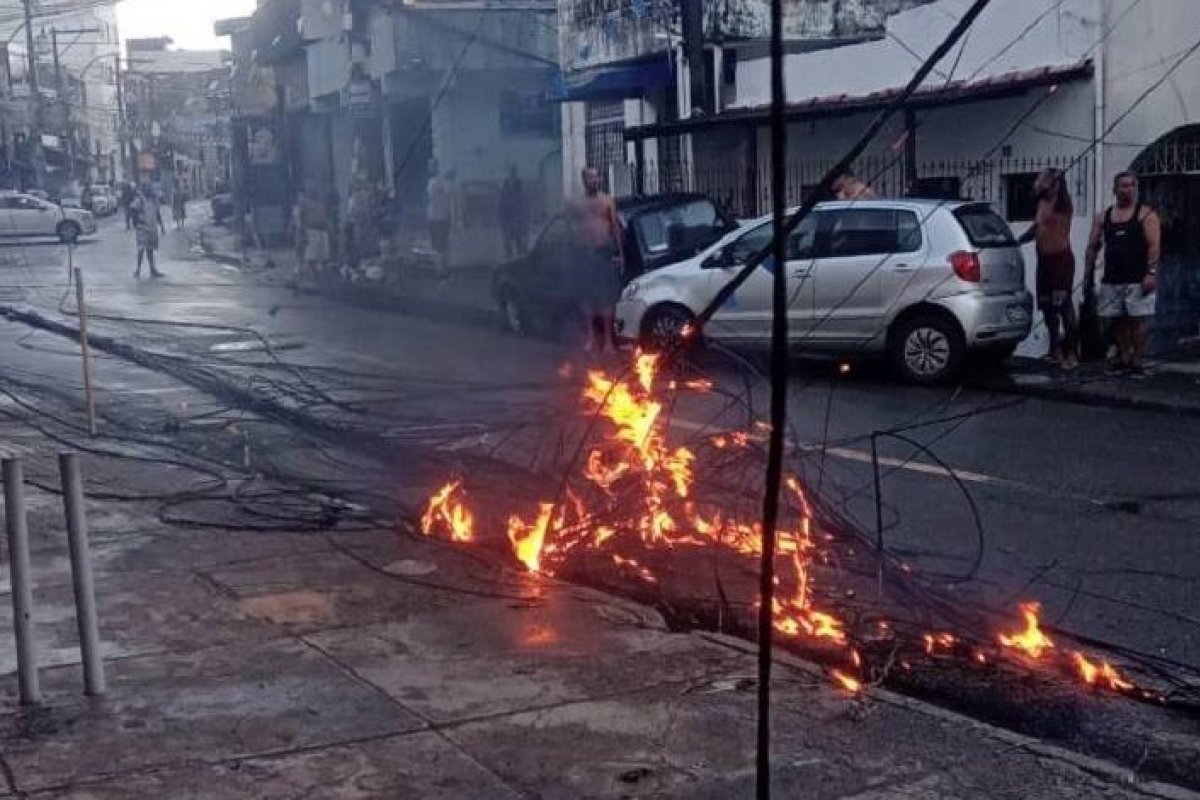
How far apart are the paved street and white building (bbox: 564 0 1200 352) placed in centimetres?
303

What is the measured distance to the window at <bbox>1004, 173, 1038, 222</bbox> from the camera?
51.8 feet

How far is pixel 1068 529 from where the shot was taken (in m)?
8.23

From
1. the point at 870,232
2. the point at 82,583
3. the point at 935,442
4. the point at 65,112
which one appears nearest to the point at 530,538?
the point at 82,583

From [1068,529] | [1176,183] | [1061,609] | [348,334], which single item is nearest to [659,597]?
[1061,609]

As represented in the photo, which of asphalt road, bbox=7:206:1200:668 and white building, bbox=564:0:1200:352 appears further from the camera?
white building, bbox=564:0:1200:352

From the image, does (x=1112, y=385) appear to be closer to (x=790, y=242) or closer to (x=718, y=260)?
(x=790, y=242)

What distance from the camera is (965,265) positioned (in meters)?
13.5

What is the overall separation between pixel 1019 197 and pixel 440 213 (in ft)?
49.8

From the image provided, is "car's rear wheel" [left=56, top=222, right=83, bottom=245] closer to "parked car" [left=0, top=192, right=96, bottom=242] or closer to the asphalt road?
"parked car" [left=0, top=192, right=96, bottom=242]

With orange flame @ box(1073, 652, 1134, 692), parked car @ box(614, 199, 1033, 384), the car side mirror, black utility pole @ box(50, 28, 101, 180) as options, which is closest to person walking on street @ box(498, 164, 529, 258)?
the car side mirror

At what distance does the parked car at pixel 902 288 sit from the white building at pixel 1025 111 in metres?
1.12

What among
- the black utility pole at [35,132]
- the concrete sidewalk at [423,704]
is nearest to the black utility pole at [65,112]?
the black utility pole at [35,132]

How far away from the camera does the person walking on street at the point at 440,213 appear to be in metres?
28.5

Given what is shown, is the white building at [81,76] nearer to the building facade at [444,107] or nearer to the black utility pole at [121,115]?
the black utility pole at [121,115]
